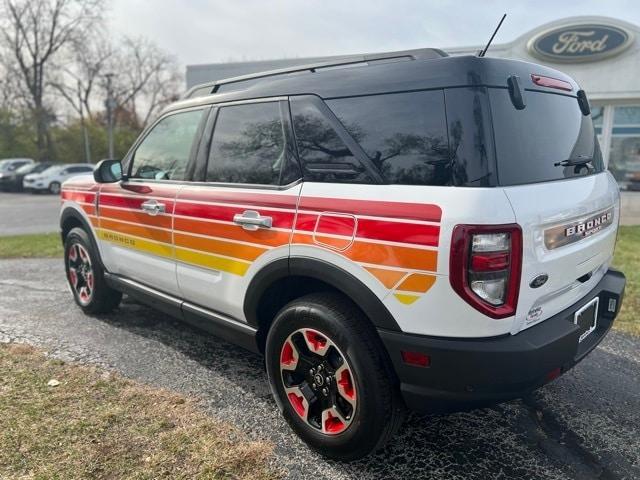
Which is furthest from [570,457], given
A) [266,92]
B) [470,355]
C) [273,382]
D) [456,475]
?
[266,92]

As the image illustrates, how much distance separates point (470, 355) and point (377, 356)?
44 centimetres

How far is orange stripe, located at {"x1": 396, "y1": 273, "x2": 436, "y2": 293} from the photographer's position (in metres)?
1.98

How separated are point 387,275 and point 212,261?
1313mm

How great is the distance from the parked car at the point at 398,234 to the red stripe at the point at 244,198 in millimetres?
11

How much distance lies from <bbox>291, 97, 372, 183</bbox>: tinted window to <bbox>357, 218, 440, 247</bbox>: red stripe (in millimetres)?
232

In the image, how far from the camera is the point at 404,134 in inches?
85.6

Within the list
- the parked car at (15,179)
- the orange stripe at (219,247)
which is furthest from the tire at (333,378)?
the parked car at (15,179)

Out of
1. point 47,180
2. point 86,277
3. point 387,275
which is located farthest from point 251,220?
point 47,180

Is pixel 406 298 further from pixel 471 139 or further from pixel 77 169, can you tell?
pixel 77 169

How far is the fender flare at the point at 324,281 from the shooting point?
85.0 inches

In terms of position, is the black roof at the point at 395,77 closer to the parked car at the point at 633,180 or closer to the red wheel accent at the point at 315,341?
the red wheel accent at the point at 315,341

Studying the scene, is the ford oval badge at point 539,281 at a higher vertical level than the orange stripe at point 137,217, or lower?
lower

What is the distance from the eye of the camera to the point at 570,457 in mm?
2498

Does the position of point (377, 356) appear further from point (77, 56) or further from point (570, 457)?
point (77, 56)
